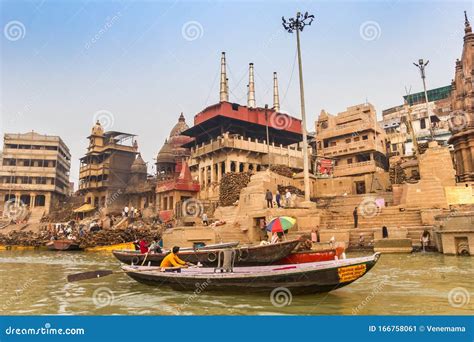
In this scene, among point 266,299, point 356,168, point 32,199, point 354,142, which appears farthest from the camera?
point 32,199

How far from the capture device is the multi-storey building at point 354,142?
4094 centimetres

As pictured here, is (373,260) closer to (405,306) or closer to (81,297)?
(405,306)

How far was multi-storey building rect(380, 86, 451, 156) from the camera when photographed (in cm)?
4666

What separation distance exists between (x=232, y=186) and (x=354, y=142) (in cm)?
1840

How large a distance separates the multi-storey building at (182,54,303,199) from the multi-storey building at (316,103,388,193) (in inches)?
162

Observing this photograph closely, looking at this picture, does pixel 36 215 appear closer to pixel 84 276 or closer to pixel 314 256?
pixel 84 276

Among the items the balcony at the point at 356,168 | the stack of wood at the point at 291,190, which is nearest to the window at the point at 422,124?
the balcony at the point at 356,168

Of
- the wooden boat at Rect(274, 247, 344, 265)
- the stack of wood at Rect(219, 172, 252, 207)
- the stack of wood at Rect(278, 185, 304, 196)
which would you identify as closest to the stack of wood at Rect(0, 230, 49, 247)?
the stack of wood at Rect(219, 172, 252, 207)

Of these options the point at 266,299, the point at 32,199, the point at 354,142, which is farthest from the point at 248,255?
the point at 32,199

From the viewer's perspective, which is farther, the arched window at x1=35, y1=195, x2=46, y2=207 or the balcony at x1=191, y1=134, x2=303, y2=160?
the arched window at x1=35, y1=195, x2=46, y2=207

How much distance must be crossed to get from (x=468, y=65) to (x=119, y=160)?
158 feet

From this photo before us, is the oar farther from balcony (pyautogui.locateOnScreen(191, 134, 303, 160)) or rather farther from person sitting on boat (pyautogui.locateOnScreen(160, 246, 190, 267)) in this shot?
balcony (pyautogui.locateOnScreen(191, 134, 303, 160))

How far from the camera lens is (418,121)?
54000mm

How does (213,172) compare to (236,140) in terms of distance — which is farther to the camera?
(213,172)
